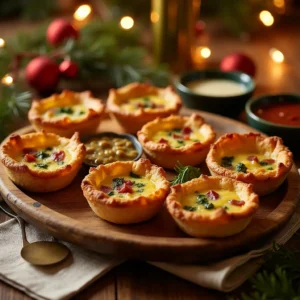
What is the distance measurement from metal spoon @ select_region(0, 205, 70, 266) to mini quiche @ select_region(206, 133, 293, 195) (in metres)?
0.93

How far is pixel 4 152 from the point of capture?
128 inches

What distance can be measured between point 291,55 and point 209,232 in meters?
3.45

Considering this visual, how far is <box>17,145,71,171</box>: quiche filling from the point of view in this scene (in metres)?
3.20

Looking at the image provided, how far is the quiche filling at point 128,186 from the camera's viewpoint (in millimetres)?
2912

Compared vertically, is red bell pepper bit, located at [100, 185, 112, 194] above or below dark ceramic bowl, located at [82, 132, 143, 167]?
above

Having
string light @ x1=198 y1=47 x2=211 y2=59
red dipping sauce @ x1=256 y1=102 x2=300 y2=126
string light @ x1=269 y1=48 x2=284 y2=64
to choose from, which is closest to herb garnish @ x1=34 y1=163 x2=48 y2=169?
red dipping sauce @ x1=256 y1=102 x2=300 y2=126

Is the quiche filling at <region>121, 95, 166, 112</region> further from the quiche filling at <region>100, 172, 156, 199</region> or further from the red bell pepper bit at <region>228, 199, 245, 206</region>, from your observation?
the red bell pepper bit at <region>228, 199, 245, 206</region>

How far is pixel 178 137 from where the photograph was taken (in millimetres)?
3604

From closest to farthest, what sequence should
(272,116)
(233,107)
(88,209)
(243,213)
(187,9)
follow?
(243,213)
(88,209)
(272,116)
(233,107)
(187,9)

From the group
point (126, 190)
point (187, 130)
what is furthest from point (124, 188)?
point (187, 130)

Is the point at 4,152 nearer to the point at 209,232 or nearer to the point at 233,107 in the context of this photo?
the point at 209,232

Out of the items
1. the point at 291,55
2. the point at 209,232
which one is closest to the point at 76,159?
the point at 209,232

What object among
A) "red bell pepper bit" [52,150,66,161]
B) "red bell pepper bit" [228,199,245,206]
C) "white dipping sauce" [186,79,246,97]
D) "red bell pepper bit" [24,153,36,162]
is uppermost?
"red bell pepper bit" [24,153,36,162]

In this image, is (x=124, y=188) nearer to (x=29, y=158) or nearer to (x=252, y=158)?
(x=29, y=158)
